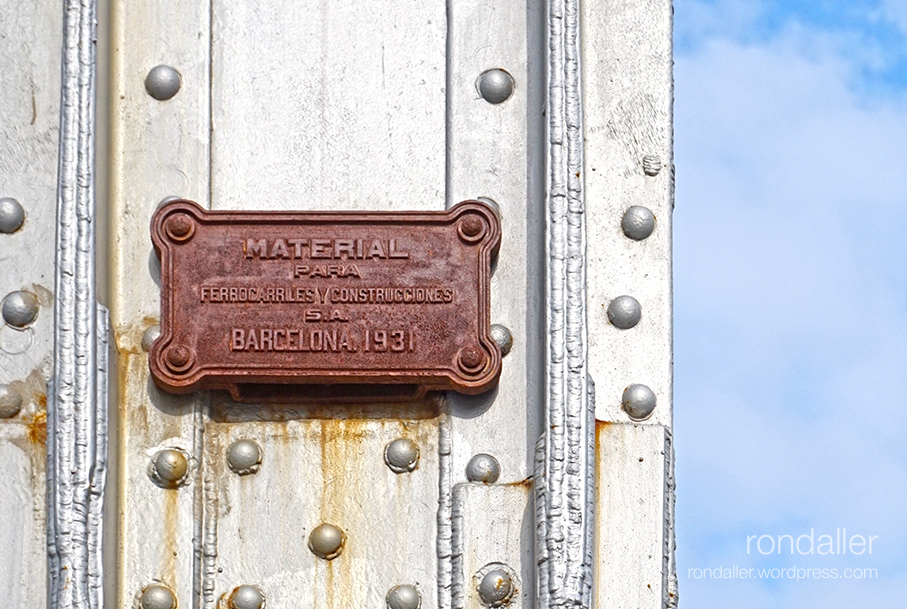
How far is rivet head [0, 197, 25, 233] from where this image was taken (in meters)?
2.97

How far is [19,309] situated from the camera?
294 centimetres

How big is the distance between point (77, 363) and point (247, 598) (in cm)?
52

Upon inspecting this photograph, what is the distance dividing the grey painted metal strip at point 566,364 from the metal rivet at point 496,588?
0.08 meters

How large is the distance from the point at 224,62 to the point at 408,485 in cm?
92

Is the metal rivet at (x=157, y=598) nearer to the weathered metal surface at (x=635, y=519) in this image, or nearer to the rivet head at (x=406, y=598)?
the rivet head at (x=406, y=598)

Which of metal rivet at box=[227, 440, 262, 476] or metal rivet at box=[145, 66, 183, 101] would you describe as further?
metal rivet at box=[145, 66, 183, 101]

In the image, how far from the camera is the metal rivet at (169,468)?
2.93 m

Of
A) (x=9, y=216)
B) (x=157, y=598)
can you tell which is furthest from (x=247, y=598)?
(x=9, y=216)

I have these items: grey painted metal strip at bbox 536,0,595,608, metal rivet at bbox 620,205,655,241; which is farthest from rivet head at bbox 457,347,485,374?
metal rivet at bbox 620,205,655,241

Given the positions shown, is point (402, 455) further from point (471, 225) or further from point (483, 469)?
point (471, 225)

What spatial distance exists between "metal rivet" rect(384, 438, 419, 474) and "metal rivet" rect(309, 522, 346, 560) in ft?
0.52

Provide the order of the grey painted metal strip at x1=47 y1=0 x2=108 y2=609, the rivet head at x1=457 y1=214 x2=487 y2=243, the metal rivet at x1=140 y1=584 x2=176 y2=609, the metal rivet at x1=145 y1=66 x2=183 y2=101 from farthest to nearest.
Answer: the metal rivet at x1=145 y1=66 x2=183 y2=101 < the rivet head at x1=457 y1=214 x2=487 y2=243 < the metal rivet at x1=140 y1=584 x2=176 y2=609 < the grey painted metal strip at x1=47 y1=0 x2=108 y2=609

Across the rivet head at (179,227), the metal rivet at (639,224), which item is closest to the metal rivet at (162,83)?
the rivet head at (179,227)

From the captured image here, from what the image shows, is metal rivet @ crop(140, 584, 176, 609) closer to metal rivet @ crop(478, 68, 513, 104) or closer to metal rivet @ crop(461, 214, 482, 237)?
metal rivet @ crop(461, 214, 482, 237)
